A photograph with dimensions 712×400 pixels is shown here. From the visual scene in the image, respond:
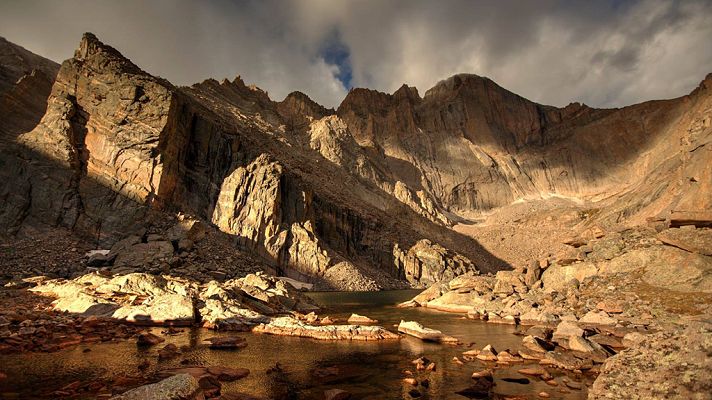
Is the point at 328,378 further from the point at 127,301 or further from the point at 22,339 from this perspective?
the point at 127,301

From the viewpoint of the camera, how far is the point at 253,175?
272 feet

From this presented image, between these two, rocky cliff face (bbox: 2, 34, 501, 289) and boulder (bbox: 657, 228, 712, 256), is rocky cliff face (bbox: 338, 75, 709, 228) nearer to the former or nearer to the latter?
rocky cliff face (bbox: 2, 34, 501, 289)

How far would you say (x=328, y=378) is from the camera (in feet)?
47.8

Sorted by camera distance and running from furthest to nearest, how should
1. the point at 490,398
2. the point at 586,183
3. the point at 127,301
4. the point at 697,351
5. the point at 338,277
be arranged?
the point at 586,183
the point at 338,277
the point at 127,301
the point at 490,398
the point at 697,351

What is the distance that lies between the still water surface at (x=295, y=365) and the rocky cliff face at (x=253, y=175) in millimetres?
20361

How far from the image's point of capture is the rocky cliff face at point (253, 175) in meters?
57.5

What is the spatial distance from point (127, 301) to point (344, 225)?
78.4 metres

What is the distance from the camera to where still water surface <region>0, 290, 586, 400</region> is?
42.1 ft

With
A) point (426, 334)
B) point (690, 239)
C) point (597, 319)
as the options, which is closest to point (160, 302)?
point (426, 334)

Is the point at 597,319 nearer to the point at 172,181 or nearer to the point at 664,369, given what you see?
the point at 664,369

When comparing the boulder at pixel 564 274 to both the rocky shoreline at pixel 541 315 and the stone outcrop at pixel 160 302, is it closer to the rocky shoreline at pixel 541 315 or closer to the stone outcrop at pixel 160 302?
the rocky shoreline at pixel 541 315

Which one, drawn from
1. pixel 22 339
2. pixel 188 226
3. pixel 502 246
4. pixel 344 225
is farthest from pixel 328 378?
pixel 502 246

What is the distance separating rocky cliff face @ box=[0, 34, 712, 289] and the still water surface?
802 inches

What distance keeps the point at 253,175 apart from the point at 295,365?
70249mm
